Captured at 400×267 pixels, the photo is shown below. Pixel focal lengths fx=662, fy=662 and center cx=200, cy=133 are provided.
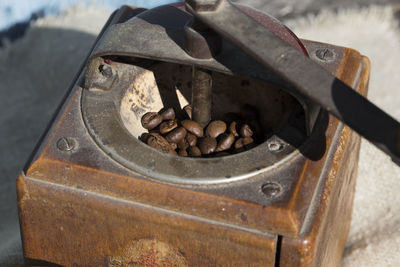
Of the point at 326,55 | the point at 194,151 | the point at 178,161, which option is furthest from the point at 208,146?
the point at 326,55

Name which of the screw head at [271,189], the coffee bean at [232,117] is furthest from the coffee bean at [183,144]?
the screw head at [271,189]

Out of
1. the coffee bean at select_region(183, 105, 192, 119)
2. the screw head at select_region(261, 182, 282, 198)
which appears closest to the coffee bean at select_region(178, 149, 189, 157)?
the coffee bean at select_region(183, 105, 192, 119)

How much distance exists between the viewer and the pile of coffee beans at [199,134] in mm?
1040

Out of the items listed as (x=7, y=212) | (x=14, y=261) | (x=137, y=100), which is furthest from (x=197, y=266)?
(x=7, y=212)

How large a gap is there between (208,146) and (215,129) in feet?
0.16

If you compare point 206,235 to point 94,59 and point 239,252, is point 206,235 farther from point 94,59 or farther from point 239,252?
point 94,59

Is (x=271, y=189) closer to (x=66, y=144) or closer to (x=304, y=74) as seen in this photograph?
(x=304, y=74)

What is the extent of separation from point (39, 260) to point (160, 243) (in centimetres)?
21

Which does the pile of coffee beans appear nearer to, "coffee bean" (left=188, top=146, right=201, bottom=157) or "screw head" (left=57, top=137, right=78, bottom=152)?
"coffee bean" (left=188, top=146, right=201, bottom=157)

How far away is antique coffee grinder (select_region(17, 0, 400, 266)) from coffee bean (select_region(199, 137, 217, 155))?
54mm

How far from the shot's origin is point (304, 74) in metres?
0.80

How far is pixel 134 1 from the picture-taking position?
7.33 ft

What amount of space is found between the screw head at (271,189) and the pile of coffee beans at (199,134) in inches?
6.5

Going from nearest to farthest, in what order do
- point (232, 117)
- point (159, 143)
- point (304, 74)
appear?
point (304, 74) < point (159, 143) < point (232, 117)
